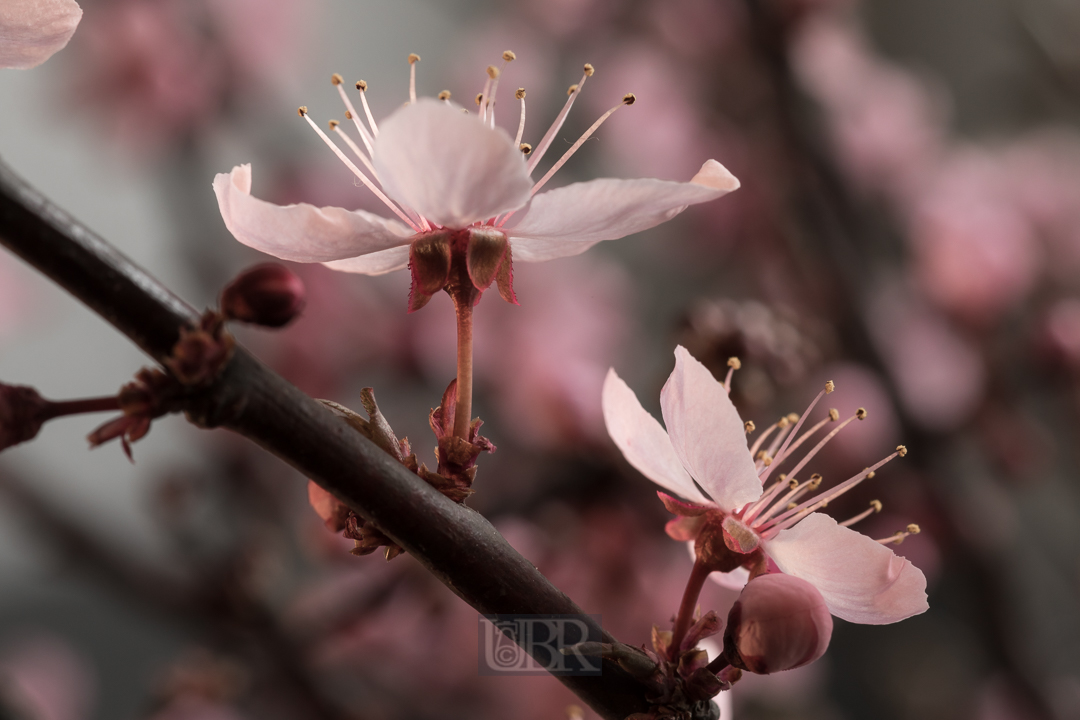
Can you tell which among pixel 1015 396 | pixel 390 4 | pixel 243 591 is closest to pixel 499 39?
pixel 390 4

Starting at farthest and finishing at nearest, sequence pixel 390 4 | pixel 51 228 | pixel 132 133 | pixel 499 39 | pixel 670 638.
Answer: pixel 390 4 < pixel 499 39 < pixel 132 133 < pixel 670 638 < pixel 51 228

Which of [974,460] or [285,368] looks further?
[974,460]

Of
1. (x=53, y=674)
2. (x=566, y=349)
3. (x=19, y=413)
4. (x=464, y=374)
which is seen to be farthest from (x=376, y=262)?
(x=53, y=674)

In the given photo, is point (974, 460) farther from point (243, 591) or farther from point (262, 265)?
point (262, 265)

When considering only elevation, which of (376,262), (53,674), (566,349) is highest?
(566,349)

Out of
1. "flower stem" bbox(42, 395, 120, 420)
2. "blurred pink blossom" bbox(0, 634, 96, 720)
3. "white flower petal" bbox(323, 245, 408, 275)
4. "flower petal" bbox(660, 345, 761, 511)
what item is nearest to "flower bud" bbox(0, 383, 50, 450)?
"flower stem" bbox(42, 395, 120, 420)

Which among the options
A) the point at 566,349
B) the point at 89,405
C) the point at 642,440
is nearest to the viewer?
the point at 89,405

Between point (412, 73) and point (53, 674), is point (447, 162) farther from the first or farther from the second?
point (53, 674)
